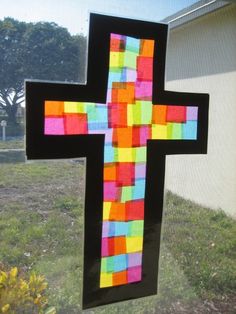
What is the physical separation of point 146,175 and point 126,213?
0.15 meters

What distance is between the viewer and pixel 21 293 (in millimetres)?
1256

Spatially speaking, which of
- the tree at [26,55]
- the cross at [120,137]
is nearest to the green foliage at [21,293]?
the cross at [120,137]

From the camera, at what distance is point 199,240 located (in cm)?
169

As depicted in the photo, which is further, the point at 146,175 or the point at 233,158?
the point at 233,158

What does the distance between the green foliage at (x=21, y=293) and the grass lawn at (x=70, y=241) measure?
0.03 meters

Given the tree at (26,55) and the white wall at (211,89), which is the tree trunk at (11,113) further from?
the white wall at (211,89)

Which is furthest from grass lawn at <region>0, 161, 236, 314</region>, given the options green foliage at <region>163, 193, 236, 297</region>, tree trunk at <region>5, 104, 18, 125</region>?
tree trunk at <region>5, 104, 18, 125</region>

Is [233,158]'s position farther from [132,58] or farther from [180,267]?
[132,58]

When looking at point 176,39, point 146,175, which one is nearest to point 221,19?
point 176,39

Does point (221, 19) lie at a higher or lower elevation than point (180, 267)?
higher

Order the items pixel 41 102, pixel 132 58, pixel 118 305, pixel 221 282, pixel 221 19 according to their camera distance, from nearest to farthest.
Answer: pixel 41 102
pixel 132 58
pixel 118 305
pixel 221 19
pixel 221 282

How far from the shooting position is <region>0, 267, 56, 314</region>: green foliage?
48.9 inches

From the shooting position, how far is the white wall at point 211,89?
4.97 ft

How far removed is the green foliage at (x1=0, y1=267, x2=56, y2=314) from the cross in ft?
0.53
